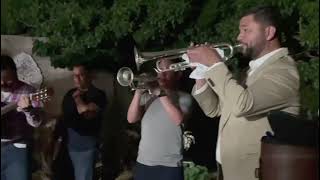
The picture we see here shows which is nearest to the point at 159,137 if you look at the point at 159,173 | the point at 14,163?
the point at 159,173

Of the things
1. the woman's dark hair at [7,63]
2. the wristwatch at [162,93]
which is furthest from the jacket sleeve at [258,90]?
the woman's dark hair at [7,63]

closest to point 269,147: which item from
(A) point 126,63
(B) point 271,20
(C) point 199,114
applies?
(B) point 271,20

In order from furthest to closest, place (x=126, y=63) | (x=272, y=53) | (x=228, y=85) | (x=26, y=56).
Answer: (x=126, y=63)
(x=26, y=56)
(x=272, y=53)
(x=228, y=85)

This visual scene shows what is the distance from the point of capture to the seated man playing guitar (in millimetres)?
3074

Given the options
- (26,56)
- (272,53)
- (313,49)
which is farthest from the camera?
(26,56)

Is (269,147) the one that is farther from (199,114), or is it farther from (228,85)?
(199,114)

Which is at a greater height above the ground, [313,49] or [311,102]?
[313,49]

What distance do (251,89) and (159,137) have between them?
690mm

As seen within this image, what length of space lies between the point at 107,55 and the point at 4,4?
2.40 feet

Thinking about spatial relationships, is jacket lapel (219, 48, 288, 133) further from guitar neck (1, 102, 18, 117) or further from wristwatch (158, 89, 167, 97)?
guitar neck (1, 102, 18, 117)

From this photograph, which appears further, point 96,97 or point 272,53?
point 96,97

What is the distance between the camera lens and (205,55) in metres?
2.52

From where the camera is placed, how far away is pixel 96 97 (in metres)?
3.62

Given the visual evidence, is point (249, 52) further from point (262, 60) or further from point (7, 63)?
point (7, 63)
